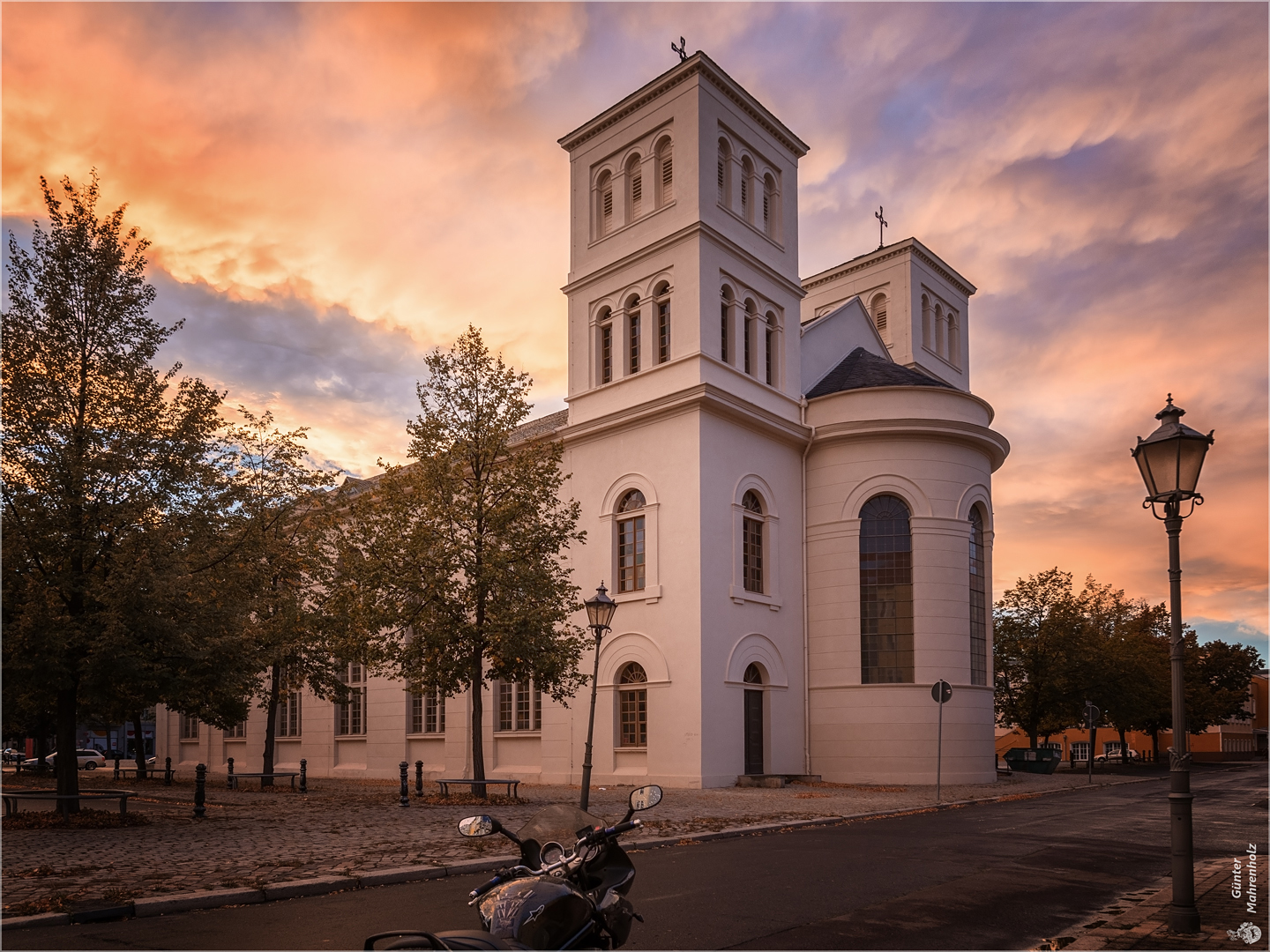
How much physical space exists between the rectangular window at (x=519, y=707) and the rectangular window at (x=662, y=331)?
10582 millimetres

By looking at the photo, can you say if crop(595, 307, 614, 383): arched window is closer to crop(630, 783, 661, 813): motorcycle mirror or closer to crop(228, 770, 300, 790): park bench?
crop(228, 770, 300, 790): park bench

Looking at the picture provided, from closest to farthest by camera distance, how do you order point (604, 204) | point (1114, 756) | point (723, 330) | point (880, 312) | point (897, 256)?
point (723, 330)
point (604, 204)
point (897, 256)
point (880, 312)
point (1114, 756)

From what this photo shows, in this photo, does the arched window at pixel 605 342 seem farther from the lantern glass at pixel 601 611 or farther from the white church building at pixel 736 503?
the lantern glass at pixel 601 611

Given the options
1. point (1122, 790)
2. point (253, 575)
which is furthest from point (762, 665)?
point (253, 575)

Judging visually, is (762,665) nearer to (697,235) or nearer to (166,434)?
(697,235)

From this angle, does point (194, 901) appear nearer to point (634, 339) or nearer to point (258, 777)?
point (258, 777)

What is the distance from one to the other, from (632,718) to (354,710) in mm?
14527

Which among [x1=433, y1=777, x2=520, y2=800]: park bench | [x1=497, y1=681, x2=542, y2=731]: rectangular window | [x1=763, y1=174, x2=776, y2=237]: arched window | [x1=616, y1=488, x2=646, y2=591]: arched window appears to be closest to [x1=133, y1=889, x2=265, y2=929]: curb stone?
[x1=433, y1=777, x2=520, y2=800]: park bench

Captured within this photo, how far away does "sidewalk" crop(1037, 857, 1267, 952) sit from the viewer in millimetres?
7137

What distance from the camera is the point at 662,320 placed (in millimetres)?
29391

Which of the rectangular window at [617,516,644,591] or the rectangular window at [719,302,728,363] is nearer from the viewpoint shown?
the rectangular window at [617,516,644,591]

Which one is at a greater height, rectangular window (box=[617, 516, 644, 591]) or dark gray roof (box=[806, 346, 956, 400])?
dark gray roof (box=[806, 346, 956, 400])

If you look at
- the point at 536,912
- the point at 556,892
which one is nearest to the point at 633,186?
the point at 556,892

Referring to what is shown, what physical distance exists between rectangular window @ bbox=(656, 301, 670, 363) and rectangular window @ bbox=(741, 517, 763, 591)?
529cm
